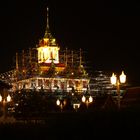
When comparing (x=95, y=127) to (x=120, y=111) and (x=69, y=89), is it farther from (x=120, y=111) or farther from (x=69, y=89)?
(x=69, y=89)

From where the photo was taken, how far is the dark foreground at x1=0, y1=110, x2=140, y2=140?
43.9 ft

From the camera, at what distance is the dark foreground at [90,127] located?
13.4 metres

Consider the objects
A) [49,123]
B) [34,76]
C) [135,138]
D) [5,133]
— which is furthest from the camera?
[34,76]

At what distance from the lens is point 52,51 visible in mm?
105625

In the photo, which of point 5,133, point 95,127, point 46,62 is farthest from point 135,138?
point 46,62

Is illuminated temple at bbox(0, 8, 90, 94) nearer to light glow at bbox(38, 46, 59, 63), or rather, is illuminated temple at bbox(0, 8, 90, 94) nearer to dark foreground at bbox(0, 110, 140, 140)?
light glow at bbox(38, 46, 59, 63)

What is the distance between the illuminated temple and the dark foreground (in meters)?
75.4

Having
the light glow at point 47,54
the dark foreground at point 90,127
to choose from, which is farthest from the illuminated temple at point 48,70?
the dark foreground at point 90,127

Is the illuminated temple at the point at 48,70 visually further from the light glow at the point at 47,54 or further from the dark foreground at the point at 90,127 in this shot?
the dark foreground at the point at 90,127

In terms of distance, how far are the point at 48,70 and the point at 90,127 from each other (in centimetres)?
8320

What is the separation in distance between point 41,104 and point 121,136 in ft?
142

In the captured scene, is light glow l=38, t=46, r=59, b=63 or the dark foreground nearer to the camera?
the dark foreground

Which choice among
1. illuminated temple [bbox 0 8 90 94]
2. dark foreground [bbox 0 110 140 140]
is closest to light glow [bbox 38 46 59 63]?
illuminated temple [bbox 0 8 90 94]

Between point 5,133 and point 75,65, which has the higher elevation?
point 75,65
